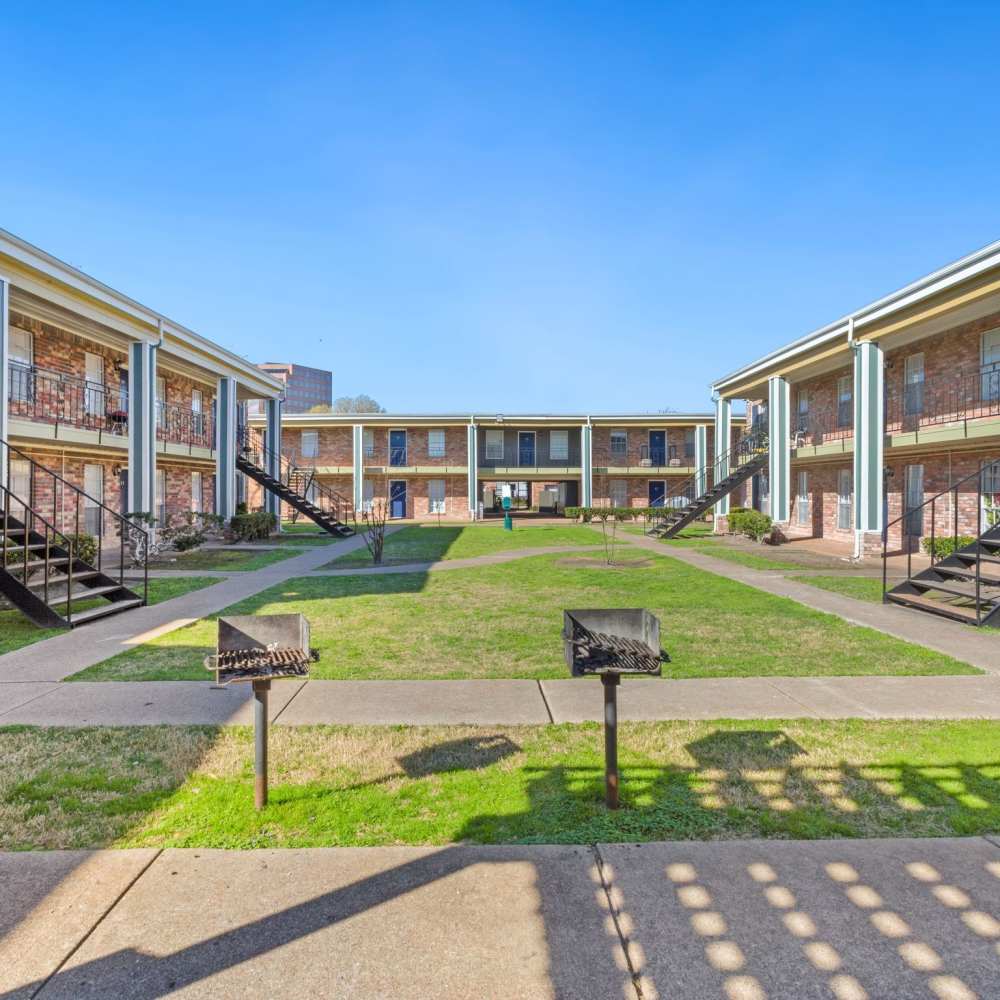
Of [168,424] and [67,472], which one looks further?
[168,424]

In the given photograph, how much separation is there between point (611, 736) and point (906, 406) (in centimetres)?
1769

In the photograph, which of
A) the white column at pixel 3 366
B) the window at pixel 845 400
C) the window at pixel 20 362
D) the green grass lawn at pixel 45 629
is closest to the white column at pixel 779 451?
the window at pixel 845 400

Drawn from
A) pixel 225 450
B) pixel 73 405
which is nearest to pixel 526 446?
pixel 225 450

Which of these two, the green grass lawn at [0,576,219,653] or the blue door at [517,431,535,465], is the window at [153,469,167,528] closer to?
the green grass lawn at [0,576,219,653]

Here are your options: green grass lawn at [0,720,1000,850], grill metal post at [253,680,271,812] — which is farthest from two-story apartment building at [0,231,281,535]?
grill metal post at [253,680,271,812]

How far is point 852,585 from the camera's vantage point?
38.0 ft

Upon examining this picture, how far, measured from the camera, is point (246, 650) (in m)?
3.72

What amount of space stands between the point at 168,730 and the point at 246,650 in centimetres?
138

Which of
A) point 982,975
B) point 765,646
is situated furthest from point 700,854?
point 765,646

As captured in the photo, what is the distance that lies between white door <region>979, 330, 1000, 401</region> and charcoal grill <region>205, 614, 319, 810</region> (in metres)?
16.3

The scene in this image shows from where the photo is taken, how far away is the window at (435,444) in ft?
115

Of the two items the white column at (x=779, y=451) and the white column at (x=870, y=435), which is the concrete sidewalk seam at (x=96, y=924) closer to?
the white column at (x=870, y=435)

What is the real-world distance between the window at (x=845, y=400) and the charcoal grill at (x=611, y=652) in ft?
61.4

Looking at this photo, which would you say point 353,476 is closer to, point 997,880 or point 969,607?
point 969,607
